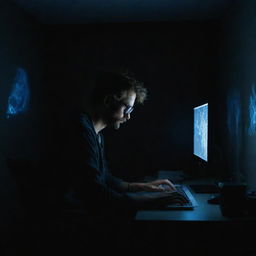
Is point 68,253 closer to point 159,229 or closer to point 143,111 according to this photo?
point 159,229

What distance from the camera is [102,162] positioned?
6.59 ft

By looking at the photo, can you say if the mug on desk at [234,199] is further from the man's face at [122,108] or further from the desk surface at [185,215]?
the man's face at [122,108]

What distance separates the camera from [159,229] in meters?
1.45

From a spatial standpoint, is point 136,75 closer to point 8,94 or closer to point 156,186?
point 8,94

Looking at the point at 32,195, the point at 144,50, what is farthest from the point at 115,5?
the point at 32,195

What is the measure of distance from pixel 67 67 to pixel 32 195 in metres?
2.45

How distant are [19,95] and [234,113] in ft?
6.67

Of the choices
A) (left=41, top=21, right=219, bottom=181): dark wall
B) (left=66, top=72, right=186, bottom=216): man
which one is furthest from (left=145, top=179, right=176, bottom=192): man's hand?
(left=41, top=21, right=219, bottom=181): dark wall

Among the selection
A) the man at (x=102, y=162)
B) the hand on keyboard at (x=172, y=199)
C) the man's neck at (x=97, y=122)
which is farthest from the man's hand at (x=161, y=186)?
the man's neck at (x=97, y=122)

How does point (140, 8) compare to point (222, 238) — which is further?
point (140, 8)

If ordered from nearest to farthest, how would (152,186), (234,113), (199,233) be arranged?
(199,233) → (152,186) → (234,113)

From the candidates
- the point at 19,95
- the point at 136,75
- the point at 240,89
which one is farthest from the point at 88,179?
the point at 136,75

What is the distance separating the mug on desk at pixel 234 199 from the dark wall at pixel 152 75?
225 cm

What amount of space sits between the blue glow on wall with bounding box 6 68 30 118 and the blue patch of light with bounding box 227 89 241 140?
1.99 metres
